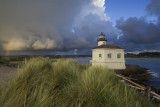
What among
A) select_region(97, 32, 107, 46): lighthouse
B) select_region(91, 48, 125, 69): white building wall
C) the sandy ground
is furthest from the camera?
select_region(97, 32, 107, 46): lighthouse

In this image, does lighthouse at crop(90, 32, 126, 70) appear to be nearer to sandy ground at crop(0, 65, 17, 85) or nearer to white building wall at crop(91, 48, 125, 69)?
white building wall at crop(91, 48, 125, 69)

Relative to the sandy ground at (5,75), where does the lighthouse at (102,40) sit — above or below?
above

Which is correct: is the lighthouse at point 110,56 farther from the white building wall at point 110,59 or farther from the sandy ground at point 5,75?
the sandy ground at point 5,75

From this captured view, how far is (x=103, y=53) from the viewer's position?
18.7 meters

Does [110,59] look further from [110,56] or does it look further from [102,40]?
[102,40]

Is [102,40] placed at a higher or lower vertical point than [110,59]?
higher

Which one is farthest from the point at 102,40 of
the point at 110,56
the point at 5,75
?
the point at 5,75

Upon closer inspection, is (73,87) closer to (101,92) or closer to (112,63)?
(101,92)

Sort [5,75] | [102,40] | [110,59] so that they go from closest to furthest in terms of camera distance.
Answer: [5,75] → [110,59] → [102,40]

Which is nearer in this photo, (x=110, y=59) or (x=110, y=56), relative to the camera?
(x=110, y=59)

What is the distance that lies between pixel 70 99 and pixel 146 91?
452 cm

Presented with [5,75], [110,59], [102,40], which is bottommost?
[5,75]

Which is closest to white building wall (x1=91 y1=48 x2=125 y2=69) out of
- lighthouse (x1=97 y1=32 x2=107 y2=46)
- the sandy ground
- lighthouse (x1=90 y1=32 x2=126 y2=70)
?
lighthouse (x1=90 y1=32 x2=126 y2=70)

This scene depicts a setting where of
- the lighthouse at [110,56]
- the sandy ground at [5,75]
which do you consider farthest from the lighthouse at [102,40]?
the sandy ground at [5,75]
